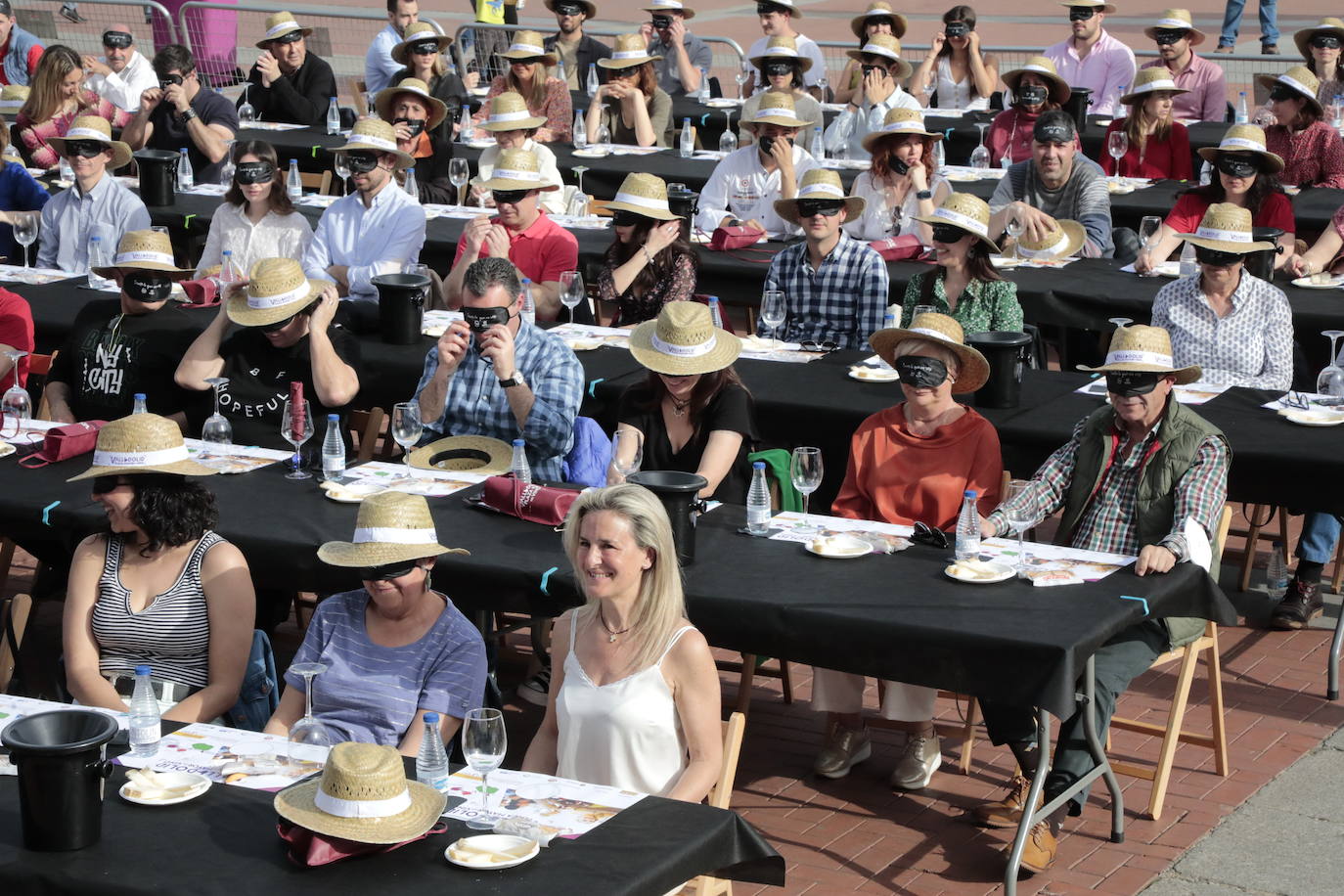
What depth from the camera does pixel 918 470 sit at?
22.1 feet

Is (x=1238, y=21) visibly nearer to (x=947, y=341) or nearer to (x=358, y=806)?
(x=947, y=341)

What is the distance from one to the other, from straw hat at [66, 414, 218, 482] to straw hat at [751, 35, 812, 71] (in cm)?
788

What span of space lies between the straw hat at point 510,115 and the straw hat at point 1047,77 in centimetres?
309

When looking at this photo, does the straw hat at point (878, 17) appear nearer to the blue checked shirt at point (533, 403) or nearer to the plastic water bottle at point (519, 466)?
the blue checked shirt at point (533, 403)

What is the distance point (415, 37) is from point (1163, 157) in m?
5.22

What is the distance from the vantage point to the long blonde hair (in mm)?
4984

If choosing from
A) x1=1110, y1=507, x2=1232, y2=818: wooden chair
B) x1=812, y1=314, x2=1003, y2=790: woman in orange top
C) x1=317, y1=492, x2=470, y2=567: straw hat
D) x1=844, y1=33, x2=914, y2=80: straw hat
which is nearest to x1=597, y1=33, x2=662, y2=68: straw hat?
x1=844, y1=33, x2=914, y2=80: straw hat

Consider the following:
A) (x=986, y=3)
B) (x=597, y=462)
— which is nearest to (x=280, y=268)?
(x=597, y=462)

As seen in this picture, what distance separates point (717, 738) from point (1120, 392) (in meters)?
2.11

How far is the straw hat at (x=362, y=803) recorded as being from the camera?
13.2 ft

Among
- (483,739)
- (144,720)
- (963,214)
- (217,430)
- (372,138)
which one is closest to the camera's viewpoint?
(483,739)

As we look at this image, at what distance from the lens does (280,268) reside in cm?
757

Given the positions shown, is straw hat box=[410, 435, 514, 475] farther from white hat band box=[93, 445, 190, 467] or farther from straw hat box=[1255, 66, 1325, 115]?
straw hat box=[1255, 66, 1325, 115]

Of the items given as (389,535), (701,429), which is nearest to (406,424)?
(701,429)
